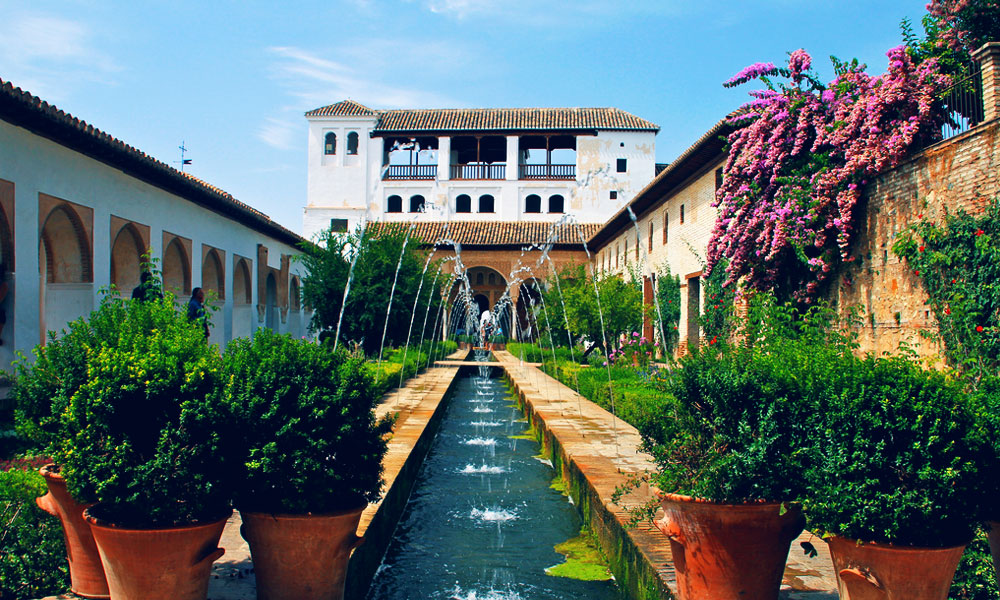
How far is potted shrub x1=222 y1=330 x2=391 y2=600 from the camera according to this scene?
3.19 metres

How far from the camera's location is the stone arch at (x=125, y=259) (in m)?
13.5

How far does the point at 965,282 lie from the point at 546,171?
30841 millimetres

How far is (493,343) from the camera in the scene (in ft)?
119

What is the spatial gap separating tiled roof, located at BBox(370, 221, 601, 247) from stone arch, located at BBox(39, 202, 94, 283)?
22.5 metres

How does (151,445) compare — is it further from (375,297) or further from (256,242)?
(256,242)

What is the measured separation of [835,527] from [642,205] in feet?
65.7

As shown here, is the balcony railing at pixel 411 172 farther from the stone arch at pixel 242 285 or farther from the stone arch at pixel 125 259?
the stone arch at pixel 125 259

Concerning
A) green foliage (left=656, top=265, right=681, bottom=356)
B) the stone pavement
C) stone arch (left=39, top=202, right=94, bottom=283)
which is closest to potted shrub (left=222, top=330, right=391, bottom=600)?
the stone pavement

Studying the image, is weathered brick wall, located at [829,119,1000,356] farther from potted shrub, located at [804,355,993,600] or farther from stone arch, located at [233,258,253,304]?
stone arch, located at [233,258,253,304]

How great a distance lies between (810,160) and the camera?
10.8 metres

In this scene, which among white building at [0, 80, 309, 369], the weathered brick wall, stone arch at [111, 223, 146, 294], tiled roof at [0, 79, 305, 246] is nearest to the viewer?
the weathered brick wall

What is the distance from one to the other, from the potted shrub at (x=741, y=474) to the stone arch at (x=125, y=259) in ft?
40.8

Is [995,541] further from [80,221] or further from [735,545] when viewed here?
[80,221]

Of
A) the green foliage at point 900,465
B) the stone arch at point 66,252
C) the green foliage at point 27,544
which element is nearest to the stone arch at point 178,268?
the stone arch at point 66,252
